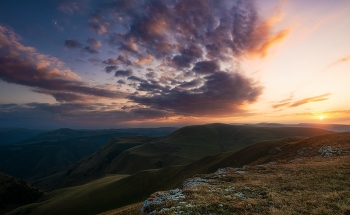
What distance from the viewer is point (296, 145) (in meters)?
43.5

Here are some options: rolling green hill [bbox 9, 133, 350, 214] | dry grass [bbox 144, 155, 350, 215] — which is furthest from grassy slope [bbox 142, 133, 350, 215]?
rolling green hill [bbox 9, 133, 350, 214]

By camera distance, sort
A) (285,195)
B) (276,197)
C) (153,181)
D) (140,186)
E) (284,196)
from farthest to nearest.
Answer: (140,186), (153,181), (285,195), (284,196), (276,197)

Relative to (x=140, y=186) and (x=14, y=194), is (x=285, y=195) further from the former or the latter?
(x=14, y=194)

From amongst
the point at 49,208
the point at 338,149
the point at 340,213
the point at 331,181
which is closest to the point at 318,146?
the point at 338,149

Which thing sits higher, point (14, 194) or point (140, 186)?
point (140, 186)

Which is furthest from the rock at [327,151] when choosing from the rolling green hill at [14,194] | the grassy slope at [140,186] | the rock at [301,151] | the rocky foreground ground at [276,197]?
the rolling green hill at [14,194]

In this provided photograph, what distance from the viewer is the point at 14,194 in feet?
439

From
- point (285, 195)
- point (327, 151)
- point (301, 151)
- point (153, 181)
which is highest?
point (327, 151)

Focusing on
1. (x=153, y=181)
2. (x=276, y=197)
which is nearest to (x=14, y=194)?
(x=153, y=181)

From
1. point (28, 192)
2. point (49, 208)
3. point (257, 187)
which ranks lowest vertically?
point (28, 192)

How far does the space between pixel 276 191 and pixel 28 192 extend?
187 meters

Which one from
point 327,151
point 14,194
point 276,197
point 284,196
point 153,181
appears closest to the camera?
point 276,197

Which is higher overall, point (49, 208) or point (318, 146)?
point (318, 146)

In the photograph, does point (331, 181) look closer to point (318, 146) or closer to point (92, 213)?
point (318, 146)
